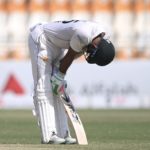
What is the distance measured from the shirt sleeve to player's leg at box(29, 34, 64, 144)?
621 mm

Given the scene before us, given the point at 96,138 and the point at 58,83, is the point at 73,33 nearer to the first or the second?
the point at 58,83

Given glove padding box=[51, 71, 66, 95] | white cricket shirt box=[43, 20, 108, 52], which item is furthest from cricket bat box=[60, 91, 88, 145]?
white cricket shirt box=[43, 20, 108, 52]

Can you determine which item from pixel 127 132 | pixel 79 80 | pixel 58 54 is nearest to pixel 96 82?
pixel 79 80

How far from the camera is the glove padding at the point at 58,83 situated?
9.98m

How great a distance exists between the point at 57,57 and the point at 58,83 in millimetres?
438

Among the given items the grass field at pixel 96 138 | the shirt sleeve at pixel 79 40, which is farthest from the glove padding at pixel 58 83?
the grass field at pixel 96 138

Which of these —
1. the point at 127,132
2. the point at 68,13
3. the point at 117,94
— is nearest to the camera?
the point at 127,132

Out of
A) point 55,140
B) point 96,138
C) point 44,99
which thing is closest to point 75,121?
point 55,140

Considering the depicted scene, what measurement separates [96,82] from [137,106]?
5.60 feet

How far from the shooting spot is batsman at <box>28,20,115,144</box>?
31.6 feet

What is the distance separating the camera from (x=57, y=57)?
10.2 metres

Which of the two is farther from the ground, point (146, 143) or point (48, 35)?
point (48, 35)

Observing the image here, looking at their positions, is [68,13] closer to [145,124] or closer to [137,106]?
[137,106]

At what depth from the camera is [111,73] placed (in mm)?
25969
